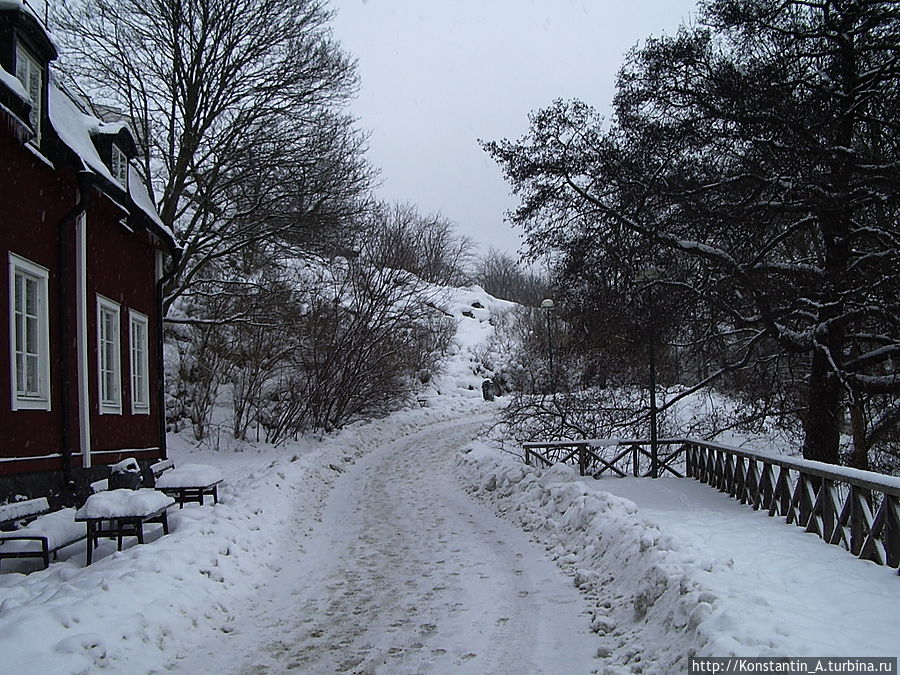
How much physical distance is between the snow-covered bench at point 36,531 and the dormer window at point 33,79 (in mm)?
4425

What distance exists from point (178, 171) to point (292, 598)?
14396 millimetres

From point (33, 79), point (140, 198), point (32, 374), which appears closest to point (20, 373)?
point (32, 374)

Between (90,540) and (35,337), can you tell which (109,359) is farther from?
(90,540)

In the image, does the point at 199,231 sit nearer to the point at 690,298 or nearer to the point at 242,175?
the point at 242,175

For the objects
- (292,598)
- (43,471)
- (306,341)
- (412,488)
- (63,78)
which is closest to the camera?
(292,598)

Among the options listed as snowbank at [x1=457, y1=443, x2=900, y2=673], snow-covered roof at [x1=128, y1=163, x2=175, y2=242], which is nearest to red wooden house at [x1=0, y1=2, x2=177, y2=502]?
snow-covered roof at [x1=128, y1=163, x2=175, y2=242]

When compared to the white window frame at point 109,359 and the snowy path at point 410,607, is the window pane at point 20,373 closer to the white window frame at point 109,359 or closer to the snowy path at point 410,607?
the white window frame at point 109,359

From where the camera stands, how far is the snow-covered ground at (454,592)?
16.8 feet

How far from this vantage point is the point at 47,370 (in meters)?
9.55

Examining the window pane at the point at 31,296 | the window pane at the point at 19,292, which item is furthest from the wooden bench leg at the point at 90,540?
the window pane at the point at 31,296

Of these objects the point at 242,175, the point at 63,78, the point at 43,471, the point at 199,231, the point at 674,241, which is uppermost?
the point at 63,78

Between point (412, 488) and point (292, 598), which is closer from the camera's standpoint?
point (292, 598)

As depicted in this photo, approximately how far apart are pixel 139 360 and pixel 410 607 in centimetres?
971

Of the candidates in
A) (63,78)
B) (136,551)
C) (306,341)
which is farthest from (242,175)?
(136,551)
